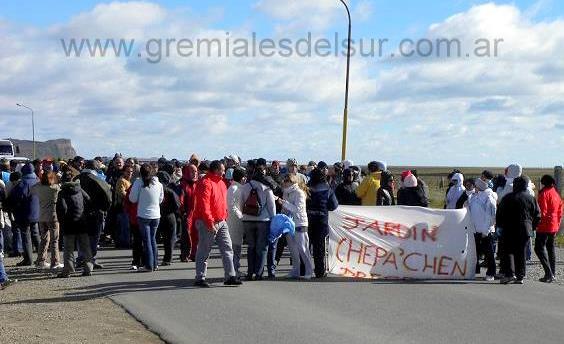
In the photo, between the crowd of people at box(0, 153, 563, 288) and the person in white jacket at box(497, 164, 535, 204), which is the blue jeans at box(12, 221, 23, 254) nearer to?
the crowd of people at box(0, 153, 563, 288)

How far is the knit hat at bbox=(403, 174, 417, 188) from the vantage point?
608 inches

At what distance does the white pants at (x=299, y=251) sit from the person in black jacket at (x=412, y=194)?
2761mm

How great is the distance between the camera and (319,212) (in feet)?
44.6

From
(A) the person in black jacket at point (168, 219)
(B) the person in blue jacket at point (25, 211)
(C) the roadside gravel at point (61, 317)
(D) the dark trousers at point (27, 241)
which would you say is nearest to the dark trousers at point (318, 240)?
(A) the person in black jacket at point (168, 219)

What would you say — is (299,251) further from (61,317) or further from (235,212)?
(61,317)

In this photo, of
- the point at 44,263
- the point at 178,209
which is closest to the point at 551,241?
the point at 178,209

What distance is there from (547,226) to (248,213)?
492 cm

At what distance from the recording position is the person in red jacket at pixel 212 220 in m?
12.1

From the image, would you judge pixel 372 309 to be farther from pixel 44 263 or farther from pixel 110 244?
pixel 110 244

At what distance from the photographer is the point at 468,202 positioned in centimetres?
1428

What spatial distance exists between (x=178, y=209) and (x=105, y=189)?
169cm

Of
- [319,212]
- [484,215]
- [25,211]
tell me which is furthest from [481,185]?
[25,211]

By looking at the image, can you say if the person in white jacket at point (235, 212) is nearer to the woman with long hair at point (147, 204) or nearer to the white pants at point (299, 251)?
the white pants at point (299, 251)

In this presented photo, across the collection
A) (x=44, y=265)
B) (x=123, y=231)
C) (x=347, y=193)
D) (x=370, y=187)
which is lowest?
(x=44, y=265)
